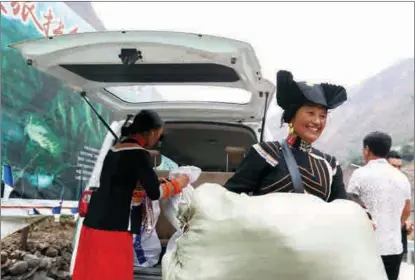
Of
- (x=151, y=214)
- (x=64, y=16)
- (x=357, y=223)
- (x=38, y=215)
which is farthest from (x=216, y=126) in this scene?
(x=64, y=16)

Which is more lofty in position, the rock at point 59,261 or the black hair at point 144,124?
the black hair at point 144,124

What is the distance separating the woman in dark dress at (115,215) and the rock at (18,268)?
235cm

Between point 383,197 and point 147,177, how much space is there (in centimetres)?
169

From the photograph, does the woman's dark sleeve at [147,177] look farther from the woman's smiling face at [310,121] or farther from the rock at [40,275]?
the rock at [40,275]

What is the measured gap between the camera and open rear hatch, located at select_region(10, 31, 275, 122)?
244cm

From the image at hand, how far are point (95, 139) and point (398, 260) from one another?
6.15m

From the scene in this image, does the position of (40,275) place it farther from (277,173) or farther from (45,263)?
(277,173)

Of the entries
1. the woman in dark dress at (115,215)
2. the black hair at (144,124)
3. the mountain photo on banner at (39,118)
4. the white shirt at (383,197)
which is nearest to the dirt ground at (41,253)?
the mountain photo on banner at (39,118)

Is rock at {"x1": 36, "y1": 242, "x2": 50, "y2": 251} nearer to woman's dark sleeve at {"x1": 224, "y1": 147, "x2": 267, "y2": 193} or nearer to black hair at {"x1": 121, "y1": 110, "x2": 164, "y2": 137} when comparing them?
black hair at {"x1": 121, "y1": 110, "x2": 164, "y2": 137}

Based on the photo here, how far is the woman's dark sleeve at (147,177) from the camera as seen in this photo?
2729 mm

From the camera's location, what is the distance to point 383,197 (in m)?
3.39

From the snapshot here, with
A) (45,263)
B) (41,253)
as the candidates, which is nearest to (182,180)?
(45,263)

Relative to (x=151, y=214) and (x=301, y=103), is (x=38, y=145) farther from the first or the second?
(x=301, y=103)

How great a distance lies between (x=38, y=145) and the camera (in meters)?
6.96
